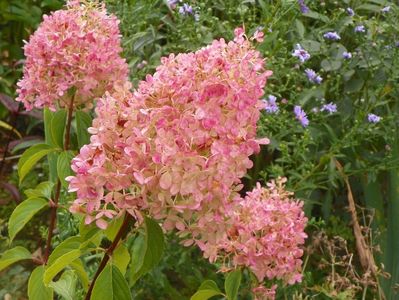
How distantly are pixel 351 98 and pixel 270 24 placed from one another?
0.59 metres

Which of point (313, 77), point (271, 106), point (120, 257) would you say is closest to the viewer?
point (120, 257)

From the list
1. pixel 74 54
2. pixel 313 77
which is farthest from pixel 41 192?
pixel 313 77

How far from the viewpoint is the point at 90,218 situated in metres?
1.16

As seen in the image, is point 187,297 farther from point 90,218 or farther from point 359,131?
point 90,218

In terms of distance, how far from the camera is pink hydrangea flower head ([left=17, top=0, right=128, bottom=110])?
1.62 meters

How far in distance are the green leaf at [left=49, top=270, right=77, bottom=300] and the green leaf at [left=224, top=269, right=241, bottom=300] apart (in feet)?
1.15

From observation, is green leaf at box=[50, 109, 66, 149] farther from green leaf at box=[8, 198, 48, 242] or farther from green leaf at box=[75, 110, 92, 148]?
green leaf at box=[8, 198, 48, 242]

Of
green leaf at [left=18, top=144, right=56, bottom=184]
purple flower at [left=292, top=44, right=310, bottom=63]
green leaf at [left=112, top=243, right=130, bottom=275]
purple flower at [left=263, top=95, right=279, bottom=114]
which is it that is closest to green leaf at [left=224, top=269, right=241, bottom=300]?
green leaf at [left=112, top=243, right=130, bottom=275]

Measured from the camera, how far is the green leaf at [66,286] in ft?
5.11

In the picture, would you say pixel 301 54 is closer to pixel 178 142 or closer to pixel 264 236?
pixel 264 236

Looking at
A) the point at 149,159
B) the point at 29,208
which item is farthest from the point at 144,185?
the point at 29,208

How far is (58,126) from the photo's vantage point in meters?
1.60

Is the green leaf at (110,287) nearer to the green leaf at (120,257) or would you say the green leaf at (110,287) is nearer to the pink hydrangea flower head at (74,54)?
the green leaf at (120,257)

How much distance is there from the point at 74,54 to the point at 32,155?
250 millimetres
